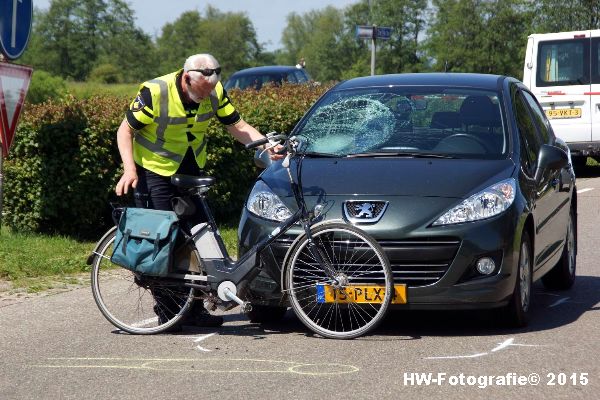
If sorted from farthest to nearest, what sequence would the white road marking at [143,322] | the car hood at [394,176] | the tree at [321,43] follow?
the tree at [321,43] < the white road marking at [143,322] < the car hood at [394,176]

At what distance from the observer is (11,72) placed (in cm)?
1040

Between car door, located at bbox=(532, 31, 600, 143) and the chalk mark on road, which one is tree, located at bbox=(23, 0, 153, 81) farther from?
the chalk mark on road

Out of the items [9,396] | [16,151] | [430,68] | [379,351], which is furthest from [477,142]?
[430,68]

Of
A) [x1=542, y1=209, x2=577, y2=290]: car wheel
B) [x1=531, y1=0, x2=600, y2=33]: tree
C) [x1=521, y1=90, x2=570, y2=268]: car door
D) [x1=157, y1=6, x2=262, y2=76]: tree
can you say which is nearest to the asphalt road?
[x1=521, y1=90, x2=570, y2=268]: car door

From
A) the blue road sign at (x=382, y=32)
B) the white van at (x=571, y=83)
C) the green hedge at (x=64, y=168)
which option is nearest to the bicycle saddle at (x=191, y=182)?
the green hedge at (x=64, y=168)

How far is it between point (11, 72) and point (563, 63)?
12.0 meters

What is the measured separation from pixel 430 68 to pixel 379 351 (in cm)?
7116

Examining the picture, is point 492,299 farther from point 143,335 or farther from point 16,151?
point 16,151

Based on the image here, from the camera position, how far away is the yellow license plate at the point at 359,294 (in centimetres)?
737

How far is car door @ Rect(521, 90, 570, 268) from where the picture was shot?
8547mm

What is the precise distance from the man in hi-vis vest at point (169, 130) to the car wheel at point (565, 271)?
2.65 metres

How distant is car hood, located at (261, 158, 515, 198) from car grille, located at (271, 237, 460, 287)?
1.08ft

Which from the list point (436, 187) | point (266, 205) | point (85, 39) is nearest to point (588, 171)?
point (436, 187)

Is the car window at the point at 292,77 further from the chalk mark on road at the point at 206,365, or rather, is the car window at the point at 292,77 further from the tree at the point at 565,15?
the chalk mark on road at the point at 206,365
